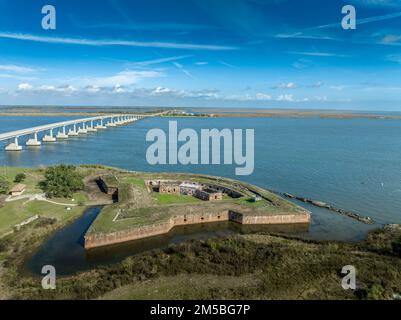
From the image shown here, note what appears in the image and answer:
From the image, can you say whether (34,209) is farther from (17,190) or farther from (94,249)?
(94,249)

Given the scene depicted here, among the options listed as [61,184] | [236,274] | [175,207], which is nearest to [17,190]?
[61,184]

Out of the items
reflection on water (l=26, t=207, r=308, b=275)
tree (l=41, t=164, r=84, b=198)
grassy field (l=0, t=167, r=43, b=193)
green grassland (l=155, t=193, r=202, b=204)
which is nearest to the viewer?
reflection on water (l=26, t=207, r=308, b=275)

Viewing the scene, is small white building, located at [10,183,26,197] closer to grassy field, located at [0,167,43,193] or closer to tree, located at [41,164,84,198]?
grassy field, located at [0,167,43,193]

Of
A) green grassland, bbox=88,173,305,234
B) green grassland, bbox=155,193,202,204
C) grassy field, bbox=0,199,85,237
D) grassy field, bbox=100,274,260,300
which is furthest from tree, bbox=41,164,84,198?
grassy field, bbox=100,274,260,300

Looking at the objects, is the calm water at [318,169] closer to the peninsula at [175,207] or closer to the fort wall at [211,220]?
the fort wall at [211,220]

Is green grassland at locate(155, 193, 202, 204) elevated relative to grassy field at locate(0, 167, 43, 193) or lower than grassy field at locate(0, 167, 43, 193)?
lower

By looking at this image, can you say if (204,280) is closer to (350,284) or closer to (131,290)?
(131,290)
